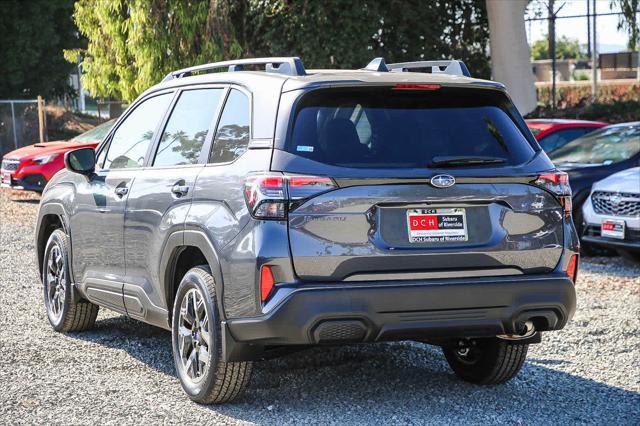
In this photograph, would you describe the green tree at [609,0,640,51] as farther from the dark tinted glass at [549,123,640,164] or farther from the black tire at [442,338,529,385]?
the black tire at [442,338,529,385]

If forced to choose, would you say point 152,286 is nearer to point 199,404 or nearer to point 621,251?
point 199,404

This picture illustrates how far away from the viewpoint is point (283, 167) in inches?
222

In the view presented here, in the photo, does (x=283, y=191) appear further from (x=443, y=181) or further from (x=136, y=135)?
(x=136, y=135)

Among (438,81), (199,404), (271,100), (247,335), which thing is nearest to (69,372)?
(199,404)

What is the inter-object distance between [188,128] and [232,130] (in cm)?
60

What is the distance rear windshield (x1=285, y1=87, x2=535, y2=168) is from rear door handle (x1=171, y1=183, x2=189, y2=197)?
936 mm

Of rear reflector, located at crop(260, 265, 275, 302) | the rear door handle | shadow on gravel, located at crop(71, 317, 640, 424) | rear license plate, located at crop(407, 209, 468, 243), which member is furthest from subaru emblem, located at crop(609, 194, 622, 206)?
rear reflector, located at crop(260, 265, 275, 302)

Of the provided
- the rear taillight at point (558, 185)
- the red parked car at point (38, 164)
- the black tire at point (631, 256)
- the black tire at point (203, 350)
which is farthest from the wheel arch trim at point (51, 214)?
the red parked car at point (38, 164)

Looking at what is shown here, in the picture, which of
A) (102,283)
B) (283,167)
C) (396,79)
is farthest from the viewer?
(102,283)

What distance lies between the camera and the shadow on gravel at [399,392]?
6.20 metres

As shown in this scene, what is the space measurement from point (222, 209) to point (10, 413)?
1631mm

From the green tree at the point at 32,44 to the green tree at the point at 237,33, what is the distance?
14623mm

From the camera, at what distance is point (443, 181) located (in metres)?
5.81

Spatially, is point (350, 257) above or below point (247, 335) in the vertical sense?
above
